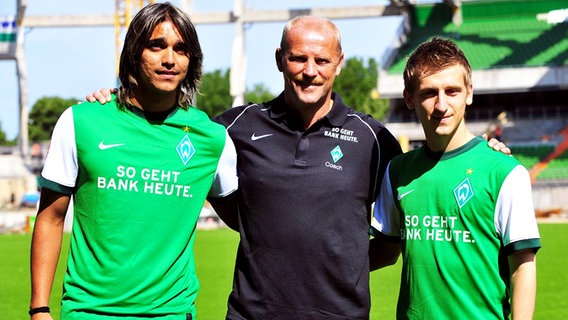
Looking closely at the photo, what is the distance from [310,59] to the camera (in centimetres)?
373

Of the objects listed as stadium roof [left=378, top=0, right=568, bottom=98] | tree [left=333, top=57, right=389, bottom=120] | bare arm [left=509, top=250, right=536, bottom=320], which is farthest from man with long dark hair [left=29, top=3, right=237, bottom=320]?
tree [left=333, top=57, right=389, bottom=120]

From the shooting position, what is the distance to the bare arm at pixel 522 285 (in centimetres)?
318

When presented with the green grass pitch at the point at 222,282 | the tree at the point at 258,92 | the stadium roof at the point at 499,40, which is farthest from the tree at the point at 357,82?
the green grass pitch at the point at 222,282

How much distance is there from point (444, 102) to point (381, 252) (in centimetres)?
97

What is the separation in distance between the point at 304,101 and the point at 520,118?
44.3m

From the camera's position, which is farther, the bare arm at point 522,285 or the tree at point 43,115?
the tree at point 43,115

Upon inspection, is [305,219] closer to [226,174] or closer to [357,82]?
[226,174]

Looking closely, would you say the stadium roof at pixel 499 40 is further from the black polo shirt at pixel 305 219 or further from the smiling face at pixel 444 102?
the smiling face at pixel 444 102

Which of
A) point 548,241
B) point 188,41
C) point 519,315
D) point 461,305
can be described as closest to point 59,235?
point 188,41

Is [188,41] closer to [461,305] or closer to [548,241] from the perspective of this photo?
[461,305]

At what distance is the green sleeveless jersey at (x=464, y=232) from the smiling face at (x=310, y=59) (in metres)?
0.63

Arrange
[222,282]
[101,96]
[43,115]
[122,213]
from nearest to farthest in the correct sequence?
1. [122,213]
2. [101,96]
3. [222,282]
4. [43,115]

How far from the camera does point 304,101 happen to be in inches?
149

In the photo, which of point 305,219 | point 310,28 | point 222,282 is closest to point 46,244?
point 305,219
